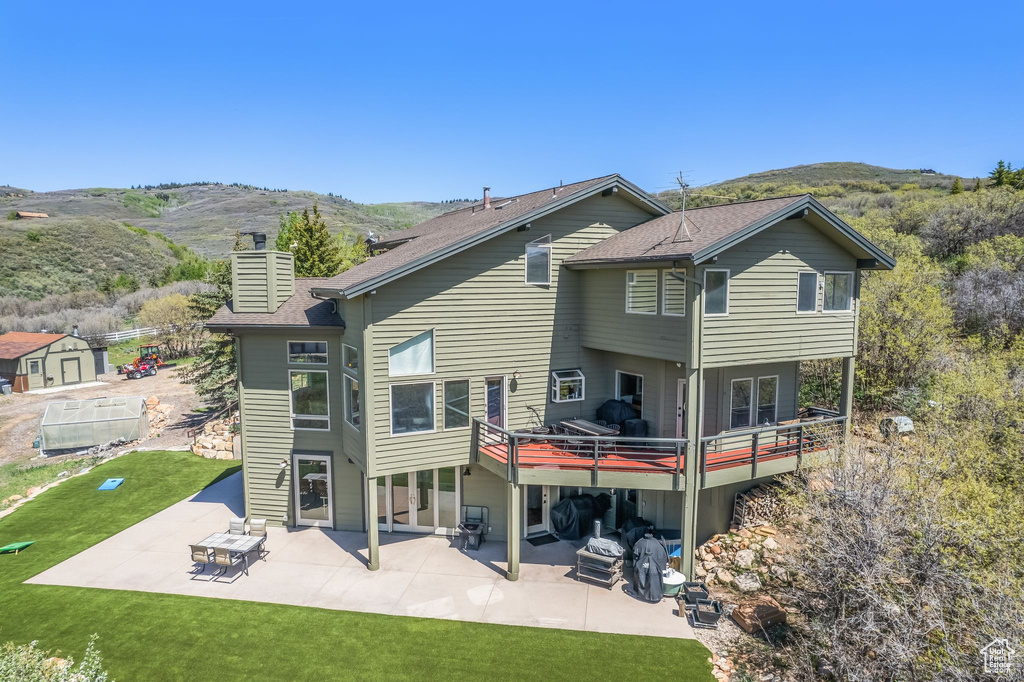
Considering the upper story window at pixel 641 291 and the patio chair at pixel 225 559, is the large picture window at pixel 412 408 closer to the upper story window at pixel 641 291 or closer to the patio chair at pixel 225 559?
the patio chair at pixel 225 559

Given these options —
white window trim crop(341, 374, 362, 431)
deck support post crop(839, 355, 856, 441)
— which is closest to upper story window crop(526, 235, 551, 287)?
white window trim crop(341, 374, 362, 431)

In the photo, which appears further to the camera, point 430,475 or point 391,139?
point 391,139

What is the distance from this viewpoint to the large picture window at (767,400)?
14.2 meters

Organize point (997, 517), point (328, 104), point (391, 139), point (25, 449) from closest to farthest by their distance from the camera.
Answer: point (997, 517)
point (25, 449)
point (328, 104)
point (391, 139)

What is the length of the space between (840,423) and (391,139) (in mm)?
33052

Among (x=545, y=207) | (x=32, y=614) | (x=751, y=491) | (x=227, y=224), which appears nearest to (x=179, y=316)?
(x=32, y=614)

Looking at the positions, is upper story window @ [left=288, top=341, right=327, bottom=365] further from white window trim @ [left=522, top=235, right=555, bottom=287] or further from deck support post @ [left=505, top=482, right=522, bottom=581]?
deck support post @ [left=505, top=482, right=522, bottom=581]

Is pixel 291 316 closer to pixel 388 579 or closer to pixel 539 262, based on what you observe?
pixel 539 262

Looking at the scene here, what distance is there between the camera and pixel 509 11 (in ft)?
66.8

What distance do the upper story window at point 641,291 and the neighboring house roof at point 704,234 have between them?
0.61 meters

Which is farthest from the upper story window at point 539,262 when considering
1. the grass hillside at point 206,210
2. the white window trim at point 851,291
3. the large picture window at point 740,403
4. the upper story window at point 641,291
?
the grass hillside at point 206,210

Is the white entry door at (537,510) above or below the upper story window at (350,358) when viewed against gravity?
below

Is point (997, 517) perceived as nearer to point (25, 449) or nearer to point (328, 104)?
point (25, 449)

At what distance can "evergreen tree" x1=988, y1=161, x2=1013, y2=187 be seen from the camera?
3968 cm
